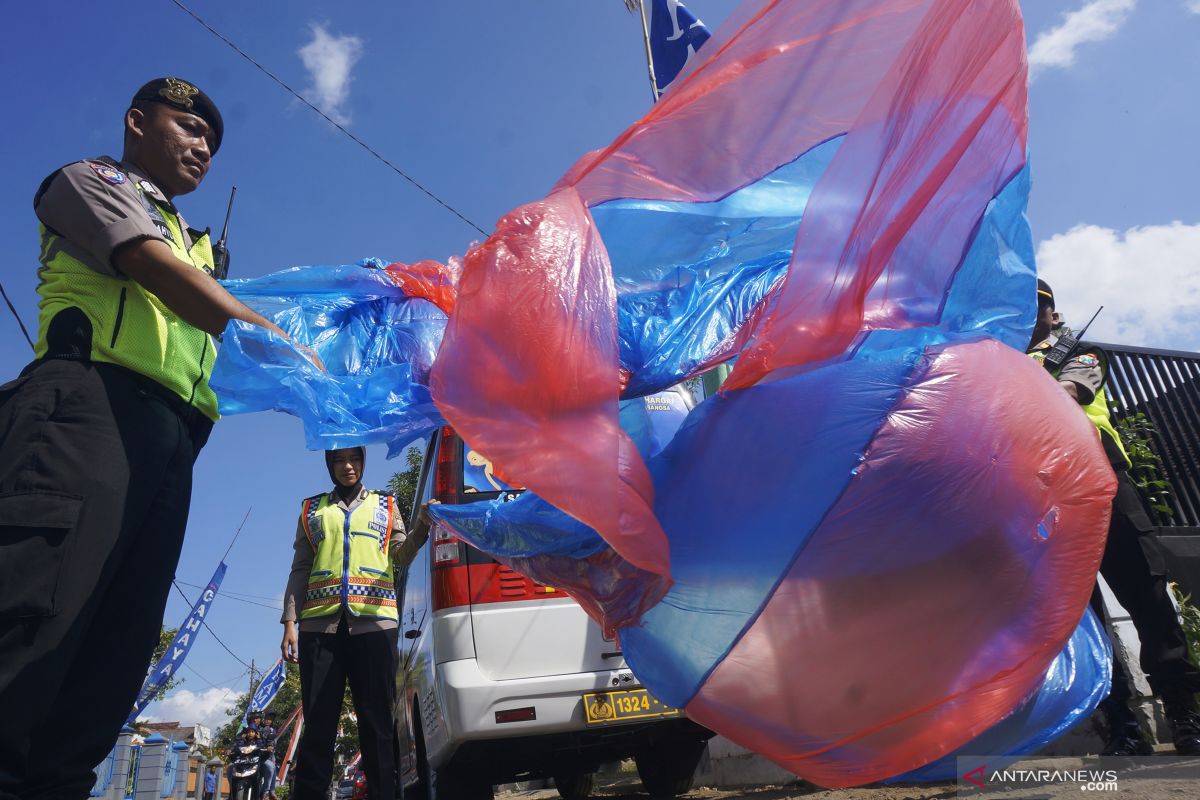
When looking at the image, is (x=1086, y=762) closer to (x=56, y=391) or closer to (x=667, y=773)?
(x=667, y=773)

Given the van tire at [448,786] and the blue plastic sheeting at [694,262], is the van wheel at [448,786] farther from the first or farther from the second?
the blue plastic sheeting at [694,262]

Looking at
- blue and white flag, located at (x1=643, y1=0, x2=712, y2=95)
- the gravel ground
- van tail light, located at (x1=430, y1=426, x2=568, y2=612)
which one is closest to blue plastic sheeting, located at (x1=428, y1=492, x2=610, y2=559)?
van tail light, located at (x1=430, y1=426, x2=568, y2=612)

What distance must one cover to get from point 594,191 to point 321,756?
2532mm

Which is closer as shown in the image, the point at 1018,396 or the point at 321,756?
the point at 1018,396

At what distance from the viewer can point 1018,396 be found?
4.81ft

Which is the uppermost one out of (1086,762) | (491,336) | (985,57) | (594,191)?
(985,57)

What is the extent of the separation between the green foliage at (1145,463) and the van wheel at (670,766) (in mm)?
3185

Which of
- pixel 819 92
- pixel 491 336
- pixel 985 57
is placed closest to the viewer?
pixel 491 336

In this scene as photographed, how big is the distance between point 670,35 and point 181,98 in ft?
17.0

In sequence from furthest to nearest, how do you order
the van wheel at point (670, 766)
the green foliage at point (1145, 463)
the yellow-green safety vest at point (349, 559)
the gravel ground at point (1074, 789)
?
the green foliage at point (1145, 463)
the van wheel at point (670, 766)
the yellow-green safety vest at point (349, 559)
the gravel ground at point (1074, 789)

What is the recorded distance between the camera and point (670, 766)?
4363 mm

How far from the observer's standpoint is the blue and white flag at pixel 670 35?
20.6 ft

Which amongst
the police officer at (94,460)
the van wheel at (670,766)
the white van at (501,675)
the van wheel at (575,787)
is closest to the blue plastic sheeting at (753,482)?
the police officer at (94,460)

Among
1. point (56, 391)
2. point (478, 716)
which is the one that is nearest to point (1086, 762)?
point (478, 716)
